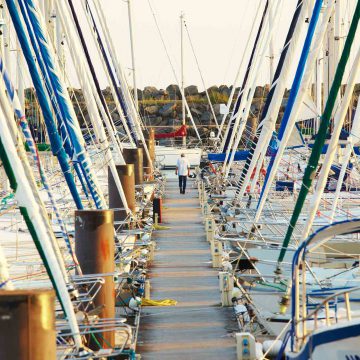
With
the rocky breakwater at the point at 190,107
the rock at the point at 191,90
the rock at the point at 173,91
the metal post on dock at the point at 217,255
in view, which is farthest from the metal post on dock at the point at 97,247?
the rock at the point at 173,91

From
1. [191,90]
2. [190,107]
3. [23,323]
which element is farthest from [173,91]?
[23,323]

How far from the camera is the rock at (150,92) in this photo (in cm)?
8612

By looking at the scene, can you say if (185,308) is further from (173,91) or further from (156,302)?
(173,91)

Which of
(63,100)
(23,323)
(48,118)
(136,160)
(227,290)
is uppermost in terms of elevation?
(63,100)

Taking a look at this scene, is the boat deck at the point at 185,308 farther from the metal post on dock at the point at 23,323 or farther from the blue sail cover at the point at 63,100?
the metal post on dock at the point at 23,323

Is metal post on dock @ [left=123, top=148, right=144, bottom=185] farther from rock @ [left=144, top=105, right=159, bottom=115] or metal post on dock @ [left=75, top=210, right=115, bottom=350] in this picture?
rock @ [left=144, top=105, right=159, bottom=115]

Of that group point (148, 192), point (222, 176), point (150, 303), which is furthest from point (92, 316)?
point (222, 176)

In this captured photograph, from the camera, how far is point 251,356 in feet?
41.8

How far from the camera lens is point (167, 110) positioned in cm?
8119

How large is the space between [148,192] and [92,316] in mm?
15721

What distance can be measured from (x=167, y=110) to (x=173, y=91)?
563cm

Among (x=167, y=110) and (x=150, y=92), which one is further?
(x=150, y=92)

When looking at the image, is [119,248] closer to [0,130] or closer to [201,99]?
[0,130]

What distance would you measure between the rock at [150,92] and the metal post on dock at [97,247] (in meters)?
73.5
